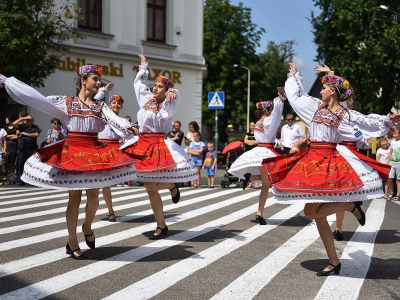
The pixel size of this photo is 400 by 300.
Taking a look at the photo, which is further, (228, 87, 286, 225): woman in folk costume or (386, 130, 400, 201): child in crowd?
(386, 130, 400, 201): child in crowd

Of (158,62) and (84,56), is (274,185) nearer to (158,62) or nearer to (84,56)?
(84,56)

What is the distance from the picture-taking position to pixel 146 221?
31.1 ft

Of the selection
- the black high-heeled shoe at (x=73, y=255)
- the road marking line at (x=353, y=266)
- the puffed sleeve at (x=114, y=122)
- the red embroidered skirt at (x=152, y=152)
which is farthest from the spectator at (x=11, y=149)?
the black high-heeled shoe at (x=73, y=255)

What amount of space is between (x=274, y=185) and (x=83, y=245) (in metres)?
2.50

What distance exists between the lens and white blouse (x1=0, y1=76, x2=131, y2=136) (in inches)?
247

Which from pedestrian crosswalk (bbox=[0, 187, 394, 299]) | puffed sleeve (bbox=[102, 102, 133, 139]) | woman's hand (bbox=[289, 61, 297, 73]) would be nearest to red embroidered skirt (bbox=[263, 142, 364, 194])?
pedestrian crosswalk (bbox=[0, 187, 394, 299])

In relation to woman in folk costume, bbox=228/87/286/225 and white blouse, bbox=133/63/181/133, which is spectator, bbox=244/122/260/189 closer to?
woman in folk costume, bbox=228/87/286/225

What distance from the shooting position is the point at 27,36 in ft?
60.6

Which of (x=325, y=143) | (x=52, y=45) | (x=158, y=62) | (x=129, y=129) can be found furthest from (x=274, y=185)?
(x=158, y=62)

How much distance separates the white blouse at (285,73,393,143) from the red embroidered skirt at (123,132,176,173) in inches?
74.6

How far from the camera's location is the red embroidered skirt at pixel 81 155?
248 inches

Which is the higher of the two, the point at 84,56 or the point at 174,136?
the point at 84,56

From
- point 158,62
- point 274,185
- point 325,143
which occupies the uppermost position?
point 158,62

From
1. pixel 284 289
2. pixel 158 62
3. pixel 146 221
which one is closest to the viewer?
pixel 284 289
